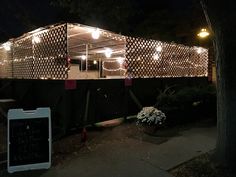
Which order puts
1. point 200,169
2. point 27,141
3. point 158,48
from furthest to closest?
point 158,48, point 27,141, point 200,169

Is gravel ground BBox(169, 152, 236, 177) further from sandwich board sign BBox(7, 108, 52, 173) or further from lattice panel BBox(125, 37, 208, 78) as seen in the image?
lattice panel BBox(125, 37, 208, 78)

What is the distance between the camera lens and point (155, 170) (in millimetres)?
4277

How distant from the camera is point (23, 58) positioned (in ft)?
35.6

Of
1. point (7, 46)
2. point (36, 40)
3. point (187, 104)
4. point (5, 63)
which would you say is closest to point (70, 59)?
point (36, 40)

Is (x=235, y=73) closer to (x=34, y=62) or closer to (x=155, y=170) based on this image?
(x=155, y=170)

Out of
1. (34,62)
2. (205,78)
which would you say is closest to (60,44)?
(34,62)

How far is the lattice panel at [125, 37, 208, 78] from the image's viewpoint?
8.91 metres

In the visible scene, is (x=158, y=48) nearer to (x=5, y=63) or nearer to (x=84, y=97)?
(x=84, y=97)

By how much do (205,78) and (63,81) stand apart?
808 cm

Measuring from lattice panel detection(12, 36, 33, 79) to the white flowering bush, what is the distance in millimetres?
5152

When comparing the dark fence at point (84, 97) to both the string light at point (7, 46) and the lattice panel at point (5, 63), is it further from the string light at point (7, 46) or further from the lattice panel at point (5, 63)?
the lattice panel at point (5, 63)

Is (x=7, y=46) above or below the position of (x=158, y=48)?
above

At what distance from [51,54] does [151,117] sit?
387 cm

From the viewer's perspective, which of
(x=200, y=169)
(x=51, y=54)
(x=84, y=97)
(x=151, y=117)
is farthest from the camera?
(x=51, y=54)
